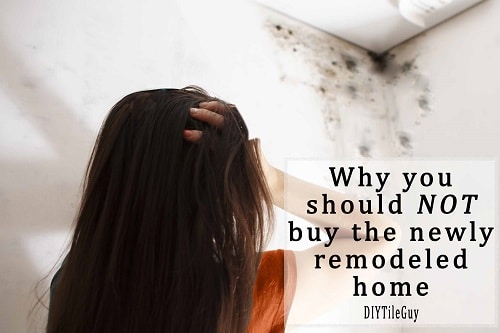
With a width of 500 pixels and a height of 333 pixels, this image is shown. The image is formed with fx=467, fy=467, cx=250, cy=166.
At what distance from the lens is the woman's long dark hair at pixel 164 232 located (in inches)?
24.2

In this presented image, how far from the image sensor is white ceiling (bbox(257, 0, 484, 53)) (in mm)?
1453

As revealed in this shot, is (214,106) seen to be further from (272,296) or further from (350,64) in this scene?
(350,64)

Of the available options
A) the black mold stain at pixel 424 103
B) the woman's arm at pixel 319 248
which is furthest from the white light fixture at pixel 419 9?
→ the woman's arm at pixel 319 248

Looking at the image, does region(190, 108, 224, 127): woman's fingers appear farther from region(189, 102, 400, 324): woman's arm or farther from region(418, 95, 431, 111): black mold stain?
region(418, 95, 431, 111): black mold stain

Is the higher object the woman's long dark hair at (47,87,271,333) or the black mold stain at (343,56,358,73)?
the black mold stain at (343,56,358,73)

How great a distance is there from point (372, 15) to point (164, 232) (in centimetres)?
117

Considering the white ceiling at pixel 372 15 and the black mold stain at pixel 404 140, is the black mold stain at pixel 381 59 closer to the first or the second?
the white ceiling at pixel 372 15

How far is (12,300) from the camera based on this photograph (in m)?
0.88

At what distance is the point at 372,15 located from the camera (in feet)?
4.97

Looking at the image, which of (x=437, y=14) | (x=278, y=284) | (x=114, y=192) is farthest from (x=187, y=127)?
(x=437, y=14)

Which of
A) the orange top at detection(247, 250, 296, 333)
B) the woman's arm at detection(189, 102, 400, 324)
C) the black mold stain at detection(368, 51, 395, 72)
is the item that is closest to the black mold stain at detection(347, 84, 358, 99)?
the black mold stain at detection(368, 51, 395, 72)

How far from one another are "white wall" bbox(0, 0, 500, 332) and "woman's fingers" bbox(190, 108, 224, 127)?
17.0 inches

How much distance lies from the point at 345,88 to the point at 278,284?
95 cm

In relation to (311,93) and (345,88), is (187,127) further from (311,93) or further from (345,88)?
(345,88)
